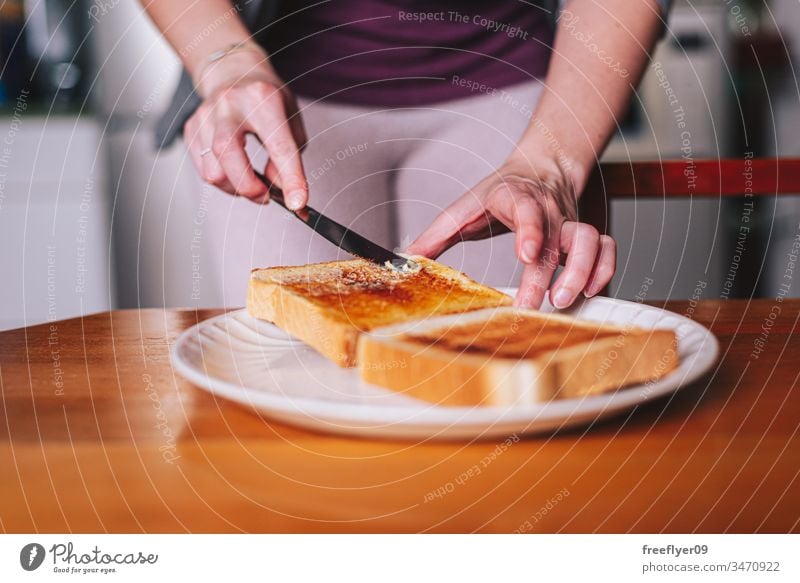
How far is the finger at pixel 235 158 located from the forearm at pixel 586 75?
0.20 m

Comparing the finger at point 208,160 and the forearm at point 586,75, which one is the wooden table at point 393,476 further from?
the forearm at point 586,75

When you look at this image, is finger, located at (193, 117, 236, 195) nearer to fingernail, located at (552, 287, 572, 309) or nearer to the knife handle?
the knife handle

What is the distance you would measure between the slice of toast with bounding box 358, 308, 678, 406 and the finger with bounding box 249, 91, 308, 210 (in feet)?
0.39

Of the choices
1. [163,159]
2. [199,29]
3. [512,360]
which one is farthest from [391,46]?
[163,159]

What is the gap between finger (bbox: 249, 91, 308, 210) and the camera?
37 centimetres

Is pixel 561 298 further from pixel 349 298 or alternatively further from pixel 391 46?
pixel 391 46

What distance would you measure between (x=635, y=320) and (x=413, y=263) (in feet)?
0.40

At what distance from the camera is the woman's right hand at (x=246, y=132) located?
0.38 metres

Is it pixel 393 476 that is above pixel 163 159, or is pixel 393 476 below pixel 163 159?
below

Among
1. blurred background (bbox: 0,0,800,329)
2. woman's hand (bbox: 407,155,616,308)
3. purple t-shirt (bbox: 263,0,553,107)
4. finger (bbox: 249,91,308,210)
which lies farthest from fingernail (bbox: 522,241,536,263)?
blurred background (bbox: 0,0,800,329)

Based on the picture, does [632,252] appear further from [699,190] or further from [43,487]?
[43,487]

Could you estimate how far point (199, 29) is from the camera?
49 centimetres
